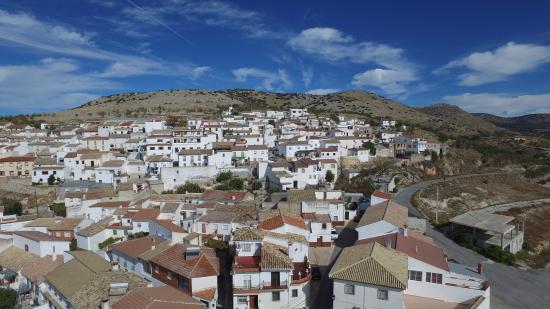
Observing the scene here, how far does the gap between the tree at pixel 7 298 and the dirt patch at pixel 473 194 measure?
42.1 m

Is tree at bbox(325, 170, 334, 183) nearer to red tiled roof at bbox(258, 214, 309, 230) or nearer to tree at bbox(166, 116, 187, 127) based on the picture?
red tiled roof at bbox(258, 214, 309, 230)

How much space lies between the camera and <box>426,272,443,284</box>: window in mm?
23750

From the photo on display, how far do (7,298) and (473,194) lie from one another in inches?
2305

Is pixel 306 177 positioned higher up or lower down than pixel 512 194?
higher up

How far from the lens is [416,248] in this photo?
26.0m

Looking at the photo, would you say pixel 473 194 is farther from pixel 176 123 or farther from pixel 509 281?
pixel 176 123

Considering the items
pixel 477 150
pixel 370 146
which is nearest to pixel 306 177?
pixel 370 146

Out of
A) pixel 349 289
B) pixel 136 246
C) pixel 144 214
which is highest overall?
pixel 144 214

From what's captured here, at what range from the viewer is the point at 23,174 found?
57219 millimetres

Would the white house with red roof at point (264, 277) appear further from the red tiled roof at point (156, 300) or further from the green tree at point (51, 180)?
the green tree at point (51, 180)

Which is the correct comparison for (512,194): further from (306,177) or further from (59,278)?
(59,278)

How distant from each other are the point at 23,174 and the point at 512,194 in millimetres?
76684

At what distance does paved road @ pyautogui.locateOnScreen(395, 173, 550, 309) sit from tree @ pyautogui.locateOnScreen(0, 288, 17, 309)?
107 feet

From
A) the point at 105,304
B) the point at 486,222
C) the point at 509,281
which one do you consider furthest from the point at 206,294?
the point at 486,222
